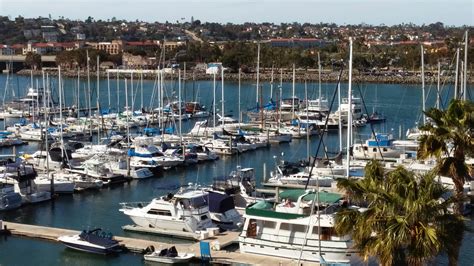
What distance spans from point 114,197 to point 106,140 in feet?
60.1

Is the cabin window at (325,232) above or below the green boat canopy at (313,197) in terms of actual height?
below

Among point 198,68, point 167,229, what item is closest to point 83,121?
point 167,229

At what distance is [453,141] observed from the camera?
1803 cm

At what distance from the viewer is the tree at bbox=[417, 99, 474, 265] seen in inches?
692

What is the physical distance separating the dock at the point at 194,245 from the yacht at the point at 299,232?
0.36m

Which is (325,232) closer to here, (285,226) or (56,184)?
(285,226)

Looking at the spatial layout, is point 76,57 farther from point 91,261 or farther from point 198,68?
point 91,261

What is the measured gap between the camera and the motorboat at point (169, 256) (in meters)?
28.2

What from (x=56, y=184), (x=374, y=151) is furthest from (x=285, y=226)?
(x=374, y=151)

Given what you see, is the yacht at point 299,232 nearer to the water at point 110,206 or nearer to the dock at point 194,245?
the dock at point 194,245

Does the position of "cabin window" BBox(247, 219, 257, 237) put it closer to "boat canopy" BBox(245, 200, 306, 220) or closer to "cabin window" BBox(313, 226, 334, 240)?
"boat canopy" BBox(245, 200, 306, 220)

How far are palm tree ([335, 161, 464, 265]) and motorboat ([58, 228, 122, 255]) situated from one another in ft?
52.9

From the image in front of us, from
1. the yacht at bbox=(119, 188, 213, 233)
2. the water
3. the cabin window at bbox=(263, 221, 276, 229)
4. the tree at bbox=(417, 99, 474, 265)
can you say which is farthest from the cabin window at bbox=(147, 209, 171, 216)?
the tree at bbox=(417, 99, 474, 265)

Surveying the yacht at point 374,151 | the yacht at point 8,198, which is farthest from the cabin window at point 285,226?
the yacht at point 374,151
